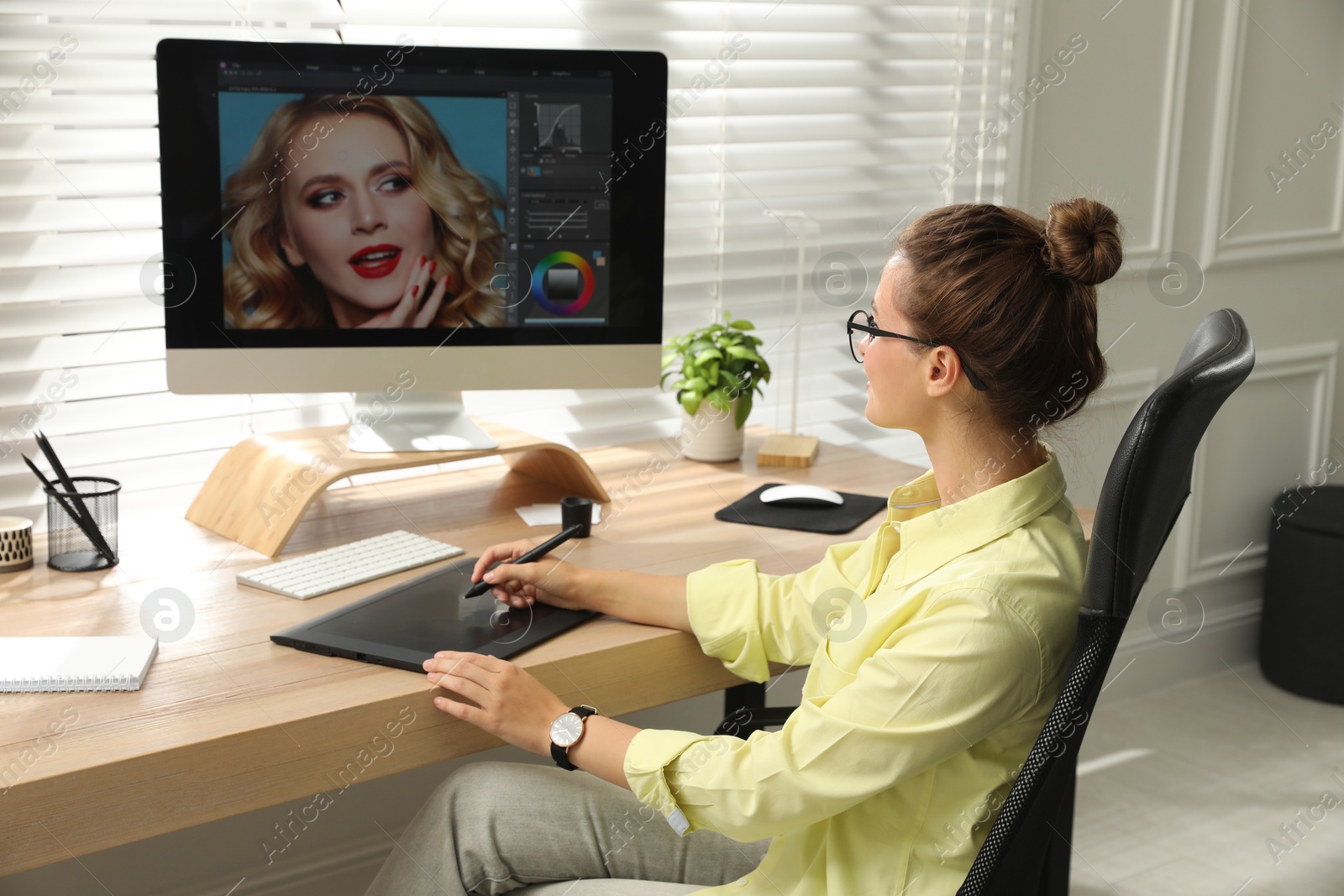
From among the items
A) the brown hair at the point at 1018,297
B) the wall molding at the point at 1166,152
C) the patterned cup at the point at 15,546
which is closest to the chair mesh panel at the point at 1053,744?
the brown hair at the point at 1018,297

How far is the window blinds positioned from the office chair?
129cm

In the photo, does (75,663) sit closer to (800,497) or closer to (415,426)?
(415,426)

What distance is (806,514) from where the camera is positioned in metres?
1.85

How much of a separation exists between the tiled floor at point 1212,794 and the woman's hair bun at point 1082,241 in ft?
4.91

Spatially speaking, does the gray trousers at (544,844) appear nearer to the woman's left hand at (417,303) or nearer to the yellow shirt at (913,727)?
the yellow shirt at (913,727)

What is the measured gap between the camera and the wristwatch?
48.5 inches

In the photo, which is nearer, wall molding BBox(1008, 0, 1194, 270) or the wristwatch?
the wristwatch

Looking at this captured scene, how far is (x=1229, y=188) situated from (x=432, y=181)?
6.86 feet

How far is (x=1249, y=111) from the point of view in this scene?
9.75 feet

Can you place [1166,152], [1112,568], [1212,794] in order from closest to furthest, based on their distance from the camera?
1. [1112,568]
2. [1212,794]
3. [1166,152]

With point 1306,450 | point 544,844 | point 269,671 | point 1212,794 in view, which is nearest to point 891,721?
point 544,844

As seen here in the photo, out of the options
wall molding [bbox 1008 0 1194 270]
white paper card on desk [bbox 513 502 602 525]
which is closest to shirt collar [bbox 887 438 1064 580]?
white paper card on desk [bbox 513 502 602 525]

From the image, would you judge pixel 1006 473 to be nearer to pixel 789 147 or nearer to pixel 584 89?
pixel 584 89

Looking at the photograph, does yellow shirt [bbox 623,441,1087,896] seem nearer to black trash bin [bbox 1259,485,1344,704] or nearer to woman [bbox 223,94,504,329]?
woman [bbox 223,94,504,329]
